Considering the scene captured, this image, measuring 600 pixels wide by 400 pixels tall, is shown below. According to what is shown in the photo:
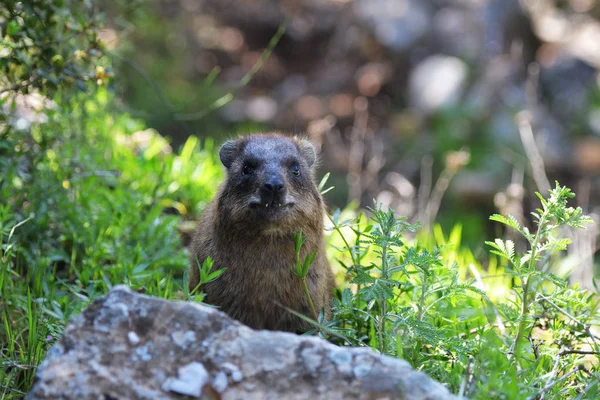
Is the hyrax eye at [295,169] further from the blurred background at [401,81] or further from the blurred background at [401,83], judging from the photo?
the blurred background at [401,81]

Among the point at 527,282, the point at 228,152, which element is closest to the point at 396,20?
the point at 228,152

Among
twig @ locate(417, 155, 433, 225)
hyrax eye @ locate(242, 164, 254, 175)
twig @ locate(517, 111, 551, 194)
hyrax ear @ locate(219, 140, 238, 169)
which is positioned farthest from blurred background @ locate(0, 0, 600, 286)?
hyrax eye @ locate(242, 164, 254, 175)

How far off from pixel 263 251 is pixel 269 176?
1.45 ft

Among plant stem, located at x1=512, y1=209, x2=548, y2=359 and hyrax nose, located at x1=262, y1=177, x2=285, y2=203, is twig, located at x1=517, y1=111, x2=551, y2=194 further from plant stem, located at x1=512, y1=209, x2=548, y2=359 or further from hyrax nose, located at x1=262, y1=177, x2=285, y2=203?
hyrax nose, located at x1=262, y1=177, x2=285, y2=203

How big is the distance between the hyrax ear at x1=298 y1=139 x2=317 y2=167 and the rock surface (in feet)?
6.27

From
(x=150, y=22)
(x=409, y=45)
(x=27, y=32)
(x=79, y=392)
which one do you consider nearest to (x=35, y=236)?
(x=27, y=32)

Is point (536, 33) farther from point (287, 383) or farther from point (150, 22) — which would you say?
point (287, 383)

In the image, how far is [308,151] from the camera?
4.75 m

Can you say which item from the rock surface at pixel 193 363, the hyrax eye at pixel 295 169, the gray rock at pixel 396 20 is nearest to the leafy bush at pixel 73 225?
the rock surface at pixel 193 363

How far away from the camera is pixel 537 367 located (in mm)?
3572

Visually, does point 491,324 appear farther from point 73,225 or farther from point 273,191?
point 73,225

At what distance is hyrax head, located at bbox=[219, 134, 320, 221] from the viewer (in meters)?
4.00

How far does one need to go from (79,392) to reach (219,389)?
530 mm

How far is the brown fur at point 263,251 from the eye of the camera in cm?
405
